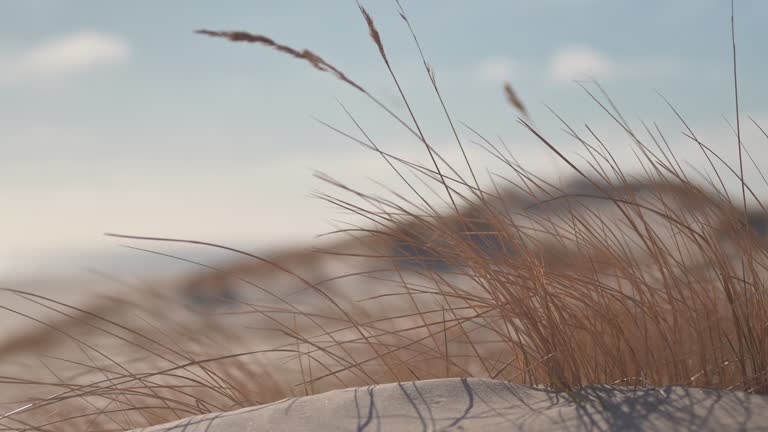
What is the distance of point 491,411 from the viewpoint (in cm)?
136

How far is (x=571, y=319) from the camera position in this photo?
61.7 inches

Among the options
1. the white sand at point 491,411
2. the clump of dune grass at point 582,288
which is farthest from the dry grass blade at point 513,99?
the white sand at point 491,411

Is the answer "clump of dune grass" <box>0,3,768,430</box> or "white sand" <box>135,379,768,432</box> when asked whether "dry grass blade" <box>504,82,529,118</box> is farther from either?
"white sand" <box>135,379,768,432</box>

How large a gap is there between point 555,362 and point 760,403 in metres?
0.35

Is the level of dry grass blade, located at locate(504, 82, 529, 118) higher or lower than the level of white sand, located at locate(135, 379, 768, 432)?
higher

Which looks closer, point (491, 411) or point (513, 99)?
point (491, 411)

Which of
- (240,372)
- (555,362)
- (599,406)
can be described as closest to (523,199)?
(555,362)

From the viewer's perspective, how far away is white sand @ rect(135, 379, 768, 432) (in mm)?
1285

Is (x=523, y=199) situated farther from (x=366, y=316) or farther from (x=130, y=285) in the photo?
(x=130, y=285)

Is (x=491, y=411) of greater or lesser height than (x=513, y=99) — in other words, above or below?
below

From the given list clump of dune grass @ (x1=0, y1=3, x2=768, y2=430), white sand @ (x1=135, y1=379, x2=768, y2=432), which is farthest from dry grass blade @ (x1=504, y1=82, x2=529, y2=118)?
white sand @ (x1=135, y1=379, x2=768, y2=432)

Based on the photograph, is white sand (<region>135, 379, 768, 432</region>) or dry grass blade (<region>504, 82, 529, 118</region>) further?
dry grass blade (<region>504, 82, 529, 118</region>)

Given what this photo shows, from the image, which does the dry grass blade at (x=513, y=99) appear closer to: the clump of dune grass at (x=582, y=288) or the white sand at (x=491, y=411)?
the clump of dune grass at (x=582, y=288)

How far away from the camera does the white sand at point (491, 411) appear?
129 centimetres
